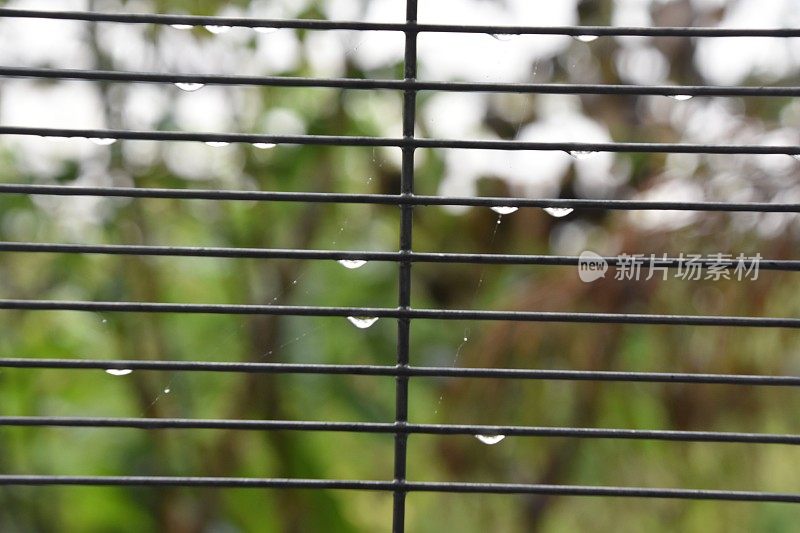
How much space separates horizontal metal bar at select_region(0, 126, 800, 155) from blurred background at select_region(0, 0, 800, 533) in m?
1.23

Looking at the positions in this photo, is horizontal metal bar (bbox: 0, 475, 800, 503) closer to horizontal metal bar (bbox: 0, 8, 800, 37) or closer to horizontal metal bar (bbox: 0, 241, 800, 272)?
horizontal metal bar (bbox: 0, 241, 800, 272)

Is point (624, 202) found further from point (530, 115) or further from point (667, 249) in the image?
point (530, 115)

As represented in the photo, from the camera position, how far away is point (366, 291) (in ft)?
10.3

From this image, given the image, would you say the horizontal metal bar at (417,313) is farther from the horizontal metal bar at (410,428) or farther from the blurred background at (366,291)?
the blurred background at (366,291)

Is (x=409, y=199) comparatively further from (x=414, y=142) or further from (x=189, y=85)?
(x=189, y=85)

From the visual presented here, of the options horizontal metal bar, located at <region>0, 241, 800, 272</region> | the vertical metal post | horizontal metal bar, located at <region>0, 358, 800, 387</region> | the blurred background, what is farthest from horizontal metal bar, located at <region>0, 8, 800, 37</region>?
the blurred background

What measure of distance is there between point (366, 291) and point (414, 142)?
83.5 inches

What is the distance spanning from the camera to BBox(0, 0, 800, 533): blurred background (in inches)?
99.4

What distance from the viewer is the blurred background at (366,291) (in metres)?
2.53

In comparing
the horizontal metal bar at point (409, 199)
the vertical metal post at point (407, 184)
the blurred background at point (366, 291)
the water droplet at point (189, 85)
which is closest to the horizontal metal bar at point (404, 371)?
the vertical metal post at point (407, 184)

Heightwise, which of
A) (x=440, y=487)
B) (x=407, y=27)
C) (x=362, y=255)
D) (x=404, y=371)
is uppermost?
(x=407, y=27)

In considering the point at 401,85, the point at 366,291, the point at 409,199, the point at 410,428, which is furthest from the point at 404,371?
the point at 366,291

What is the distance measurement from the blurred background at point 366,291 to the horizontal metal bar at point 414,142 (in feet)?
4.03

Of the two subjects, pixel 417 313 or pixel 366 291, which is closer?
pixel 417 313
